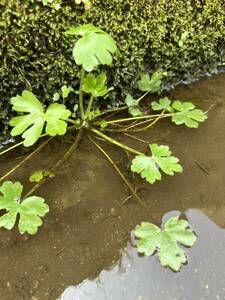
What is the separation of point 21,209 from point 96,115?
0.82m

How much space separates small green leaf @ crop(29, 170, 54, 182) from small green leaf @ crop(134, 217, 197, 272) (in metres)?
0.63

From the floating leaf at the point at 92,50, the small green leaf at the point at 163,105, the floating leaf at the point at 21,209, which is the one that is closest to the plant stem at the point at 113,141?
the small green leaf at the point at 163,105

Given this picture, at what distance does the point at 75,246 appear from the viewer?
2.12 m

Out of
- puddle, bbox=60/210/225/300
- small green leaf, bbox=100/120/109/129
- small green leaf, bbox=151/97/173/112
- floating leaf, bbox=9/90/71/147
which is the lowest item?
puddle, bbox=60/210/225/300

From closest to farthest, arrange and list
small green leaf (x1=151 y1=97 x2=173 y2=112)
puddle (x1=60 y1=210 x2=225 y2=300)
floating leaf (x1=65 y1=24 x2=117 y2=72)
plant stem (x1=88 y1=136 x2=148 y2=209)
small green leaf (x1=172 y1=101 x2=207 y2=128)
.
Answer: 1. puddle (x1=60 y1=210 x2=225 y2=300)
2. floating leaf (x1=65 y1=24 x2=117 y2=72)
3. plant stem (x1=88 y1=136 x2=148 y2=209)
4. small green leaf (x1=172 y1=101 x2=207 y2=128)
5. small green leaf (x1=151 y1=97 x2=173 y2=112)

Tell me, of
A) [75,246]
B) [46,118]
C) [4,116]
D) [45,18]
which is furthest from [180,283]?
[45,18]

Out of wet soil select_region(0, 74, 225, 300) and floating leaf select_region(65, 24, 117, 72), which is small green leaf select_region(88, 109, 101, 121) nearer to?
wet soil select_region(0, 74, 225, 300)

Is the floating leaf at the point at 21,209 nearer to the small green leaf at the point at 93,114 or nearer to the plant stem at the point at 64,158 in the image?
the plant stem at the point at 64,158

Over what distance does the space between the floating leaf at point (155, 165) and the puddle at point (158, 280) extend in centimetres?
38

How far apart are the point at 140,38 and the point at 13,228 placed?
55.6 inches

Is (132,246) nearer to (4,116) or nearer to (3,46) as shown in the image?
(4,116)

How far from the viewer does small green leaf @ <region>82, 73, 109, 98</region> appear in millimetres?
2512

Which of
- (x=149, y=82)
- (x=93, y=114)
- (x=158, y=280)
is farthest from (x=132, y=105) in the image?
(x=158, y=280)

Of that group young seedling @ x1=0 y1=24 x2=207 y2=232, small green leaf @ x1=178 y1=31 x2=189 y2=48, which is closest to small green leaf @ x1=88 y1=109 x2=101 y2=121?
young seedling @ x1=0 y1=24 x2=207 y2=232
